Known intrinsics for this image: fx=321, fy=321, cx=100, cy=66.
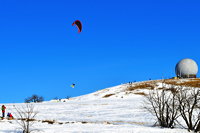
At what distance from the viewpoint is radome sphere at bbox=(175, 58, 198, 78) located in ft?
273

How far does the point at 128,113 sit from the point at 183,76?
1959 inches

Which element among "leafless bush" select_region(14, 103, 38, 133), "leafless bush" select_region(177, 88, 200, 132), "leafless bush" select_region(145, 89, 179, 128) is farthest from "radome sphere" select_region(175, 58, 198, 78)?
"leafless bush" select_region(177, 88, 200, 132)

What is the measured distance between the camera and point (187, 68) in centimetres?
8319

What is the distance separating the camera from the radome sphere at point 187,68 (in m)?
83.2

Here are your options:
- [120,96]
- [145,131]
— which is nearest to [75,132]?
[145,131]

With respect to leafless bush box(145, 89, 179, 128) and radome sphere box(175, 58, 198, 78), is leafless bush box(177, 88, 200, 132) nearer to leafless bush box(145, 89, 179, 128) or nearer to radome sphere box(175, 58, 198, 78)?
leafless bush box(145, 89, 179, 128)

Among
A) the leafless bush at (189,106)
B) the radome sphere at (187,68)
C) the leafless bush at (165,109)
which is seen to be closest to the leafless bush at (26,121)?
the leafless bush at (165,109)

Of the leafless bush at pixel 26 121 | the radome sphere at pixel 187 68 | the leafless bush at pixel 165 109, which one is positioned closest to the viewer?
the leafless bush at pixel 26 121

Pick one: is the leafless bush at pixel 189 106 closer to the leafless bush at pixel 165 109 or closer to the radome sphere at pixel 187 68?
the leafless bush at pixel 165 109

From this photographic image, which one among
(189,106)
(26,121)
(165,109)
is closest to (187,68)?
(165,109)

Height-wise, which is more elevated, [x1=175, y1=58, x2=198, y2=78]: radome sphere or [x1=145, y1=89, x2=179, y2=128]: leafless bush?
[x1=175, y1=58, x2=198, y2=78]: radome sphere

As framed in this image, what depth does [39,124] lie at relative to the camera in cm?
2725

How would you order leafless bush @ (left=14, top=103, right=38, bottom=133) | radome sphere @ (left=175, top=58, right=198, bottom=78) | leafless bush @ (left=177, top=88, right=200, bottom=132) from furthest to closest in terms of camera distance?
1. radome sphere @ (left=175, top=58, right=198, bottom=78)
2. leafless bush @ (left=177, top=88, right=200, bottom=132)
3. leafless bush @ (left=14, top=103, right=38, bottom=133)

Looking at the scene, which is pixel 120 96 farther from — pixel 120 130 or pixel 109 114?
pixel 120 130
